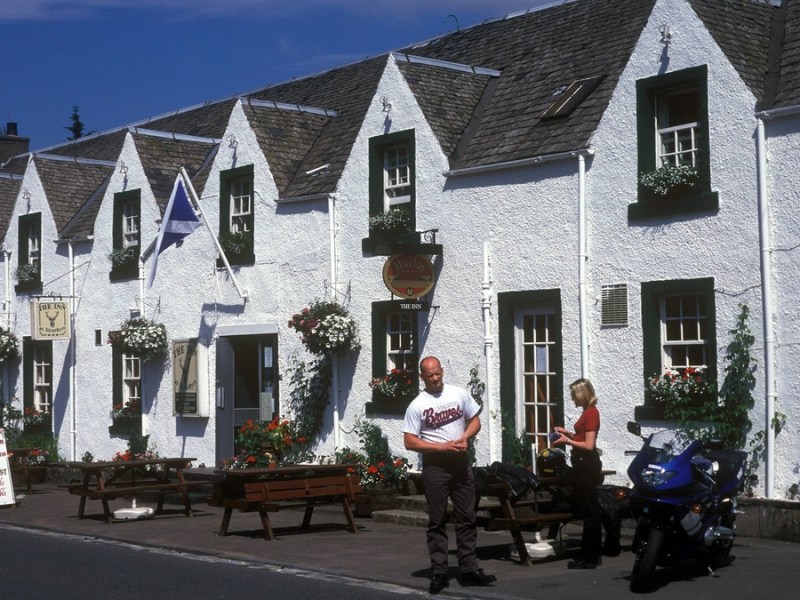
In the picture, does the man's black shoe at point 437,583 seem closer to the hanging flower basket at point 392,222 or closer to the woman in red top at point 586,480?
the woman in red top at point 586,480

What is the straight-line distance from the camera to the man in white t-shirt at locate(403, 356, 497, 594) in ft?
35.9

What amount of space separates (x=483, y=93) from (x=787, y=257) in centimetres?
633

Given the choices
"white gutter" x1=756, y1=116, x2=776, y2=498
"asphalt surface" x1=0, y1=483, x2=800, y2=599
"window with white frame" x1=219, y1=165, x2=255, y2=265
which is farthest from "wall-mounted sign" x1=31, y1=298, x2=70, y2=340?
"white gutter" x1=756, y1=116, x2=776, y2=498

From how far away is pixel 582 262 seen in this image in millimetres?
15766

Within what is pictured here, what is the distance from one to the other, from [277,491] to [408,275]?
4044 mm

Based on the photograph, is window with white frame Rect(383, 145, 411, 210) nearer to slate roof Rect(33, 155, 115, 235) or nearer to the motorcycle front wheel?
the motorcycle front wheel

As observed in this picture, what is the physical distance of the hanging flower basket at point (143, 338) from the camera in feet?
73.2

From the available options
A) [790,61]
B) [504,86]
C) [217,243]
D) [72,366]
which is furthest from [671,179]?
[72,366]

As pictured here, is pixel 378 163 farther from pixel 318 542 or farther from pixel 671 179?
pixel 318 542

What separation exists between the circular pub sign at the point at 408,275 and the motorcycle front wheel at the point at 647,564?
7.28 m

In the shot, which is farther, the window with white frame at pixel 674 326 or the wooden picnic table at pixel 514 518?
the window with white frame at pixel 674 326

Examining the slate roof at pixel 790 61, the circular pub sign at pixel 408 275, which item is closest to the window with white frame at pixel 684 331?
the slate roof at pixel 790 61

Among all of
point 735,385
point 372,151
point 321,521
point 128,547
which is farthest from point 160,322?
point 735,385

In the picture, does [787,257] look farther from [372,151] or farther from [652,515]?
Answer: [372,151]
